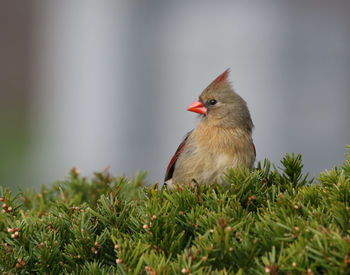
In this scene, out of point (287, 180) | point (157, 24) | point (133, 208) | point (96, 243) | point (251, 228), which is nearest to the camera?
point (251, 228)

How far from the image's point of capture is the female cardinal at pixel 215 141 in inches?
88.7

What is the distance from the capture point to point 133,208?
1.50 m

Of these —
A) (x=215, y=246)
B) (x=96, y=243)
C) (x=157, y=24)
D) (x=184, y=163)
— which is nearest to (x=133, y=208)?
(x=96, y=243)

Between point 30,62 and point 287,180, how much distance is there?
6.41 m

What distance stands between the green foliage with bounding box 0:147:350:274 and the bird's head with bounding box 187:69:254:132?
0.77 meters

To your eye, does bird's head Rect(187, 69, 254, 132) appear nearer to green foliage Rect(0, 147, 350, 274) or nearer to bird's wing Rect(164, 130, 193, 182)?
bird's wing Rect(164, 130, 193, 182)

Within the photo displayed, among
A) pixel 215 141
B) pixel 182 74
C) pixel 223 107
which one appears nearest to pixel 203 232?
pixel 215 141

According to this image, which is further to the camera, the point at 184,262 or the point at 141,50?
the point at 141,50

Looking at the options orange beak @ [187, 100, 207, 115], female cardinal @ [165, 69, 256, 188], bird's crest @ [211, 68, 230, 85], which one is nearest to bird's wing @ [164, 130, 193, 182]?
female cardinal @ [165, 69, 256, 188]

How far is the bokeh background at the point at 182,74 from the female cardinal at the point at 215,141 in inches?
85.6

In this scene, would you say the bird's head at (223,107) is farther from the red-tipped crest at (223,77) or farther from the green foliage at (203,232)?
the green foliage at (203,232)

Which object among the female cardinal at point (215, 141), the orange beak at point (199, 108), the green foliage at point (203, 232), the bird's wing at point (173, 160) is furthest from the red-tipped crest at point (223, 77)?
the green foliage at point (203, 232)

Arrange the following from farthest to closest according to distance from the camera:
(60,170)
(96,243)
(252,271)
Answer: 1. (60,170)
2. (96,243)
3. (252,271)

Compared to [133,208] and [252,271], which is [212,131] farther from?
[252,271]
